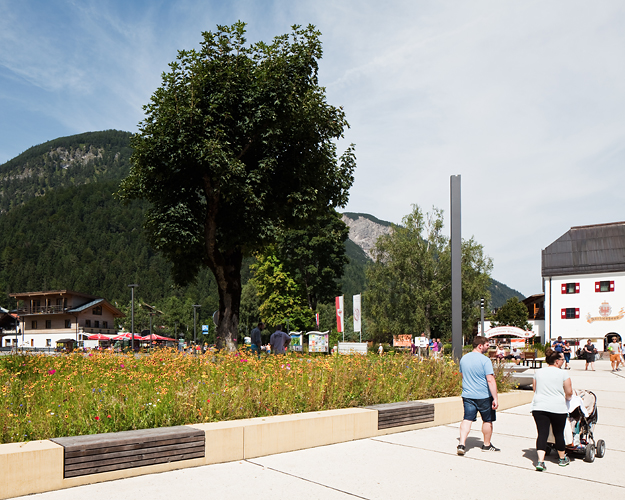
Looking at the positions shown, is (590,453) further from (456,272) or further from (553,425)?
(456,272)

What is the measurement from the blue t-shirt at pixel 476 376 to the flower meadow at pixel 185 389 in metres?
1.99

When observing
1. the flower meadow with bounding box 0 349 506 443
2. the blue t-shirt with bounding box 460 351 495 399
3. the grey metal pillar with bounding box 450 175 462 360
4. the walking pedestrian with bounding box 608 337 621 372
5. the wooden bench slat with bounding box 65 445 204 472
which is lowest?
the walking pedestrian with bounding box 608 337 621 372

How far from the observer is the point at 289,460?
6.58 m

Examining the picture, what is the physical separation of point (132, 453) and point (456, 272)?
861cm

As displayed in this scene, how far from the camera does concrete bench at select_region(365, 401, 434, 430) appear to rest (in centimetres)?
828

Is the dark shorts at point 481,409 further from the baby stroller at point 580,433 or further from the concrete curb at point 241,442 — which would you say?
the concrete curb at point 241,442

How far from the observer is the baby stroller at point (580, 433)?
6.89 metres

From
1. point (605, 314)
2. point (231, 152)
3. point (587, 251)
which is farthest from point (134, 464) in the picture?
point (587, 251)

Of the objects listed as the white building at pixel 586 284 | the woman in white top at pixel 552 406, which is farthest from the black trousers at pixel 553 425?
the white building at pixel 586 284

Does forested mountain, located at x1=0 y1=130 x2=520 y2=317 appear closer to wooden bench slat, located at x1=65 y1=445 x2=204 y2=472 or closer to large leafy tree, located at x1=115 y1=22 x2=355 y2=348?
large leafy tree, located at x1=115 y1=22 x2=355 y2=348

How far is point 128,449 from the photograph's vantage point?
558cm

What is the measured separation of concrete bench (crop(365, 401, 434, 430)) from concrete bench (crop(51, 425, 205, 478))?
10.2ft

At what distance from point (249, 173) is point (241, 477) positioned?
48.2 ft

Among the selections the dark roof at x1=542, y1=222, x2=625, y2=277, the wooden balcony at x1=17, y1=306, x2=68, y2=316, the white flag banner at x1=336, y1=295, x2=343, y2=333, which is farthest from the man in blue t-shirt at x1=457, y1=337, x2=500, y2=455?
the wooden balcony at x1=17, y1=306, x2=68, y2=316
